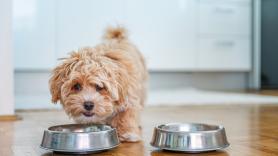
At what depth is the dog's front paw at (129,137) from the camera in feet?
4.95

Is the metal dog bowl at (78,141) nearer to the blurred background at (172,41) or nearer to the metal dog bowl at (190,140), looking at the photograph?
the metal dog bowl at (190,140)

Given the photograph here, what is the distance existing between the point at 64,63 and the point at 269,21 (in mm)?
3375

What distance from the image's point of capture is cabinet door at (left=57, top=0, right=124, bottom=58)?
3662 millimetres

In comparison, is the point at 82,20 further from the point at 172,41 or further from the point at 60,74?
the point at 60,74

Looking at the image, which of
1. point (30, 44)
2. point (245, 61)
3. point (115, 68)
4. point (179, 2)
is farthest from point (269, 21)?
point (115, 68)

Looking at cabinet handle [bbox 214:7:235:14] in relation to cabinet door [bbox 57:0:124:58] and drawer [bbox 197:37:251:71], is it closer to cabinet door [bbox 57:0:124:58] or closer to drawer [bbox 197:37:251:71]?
drawer [bbox 197:37:251:71]

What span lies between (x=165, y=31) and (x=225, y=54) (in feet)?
2.13

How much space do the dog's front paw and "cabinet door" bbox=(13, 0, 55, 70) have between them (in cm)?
219

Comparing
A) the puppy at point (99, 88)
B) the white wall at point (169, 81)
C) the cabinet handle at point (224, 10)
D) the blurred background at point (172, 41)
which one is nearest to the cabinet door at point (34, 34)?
the blurred background at point (172, 41)

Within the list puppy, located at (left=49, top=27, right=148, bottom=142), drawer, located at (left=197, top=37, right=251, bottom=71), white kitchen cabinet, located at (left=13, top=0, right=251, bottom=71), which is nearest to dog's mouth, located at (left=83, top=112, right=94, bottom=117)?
puppy, located at (left=49, top=27, right=148, bottom=142)

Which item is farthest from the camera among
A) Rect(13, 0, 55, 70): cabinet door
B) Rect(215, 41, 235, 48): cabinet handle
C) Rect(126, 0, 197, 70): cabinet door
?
Rect(215, 41, 235, 48): cabinet handle

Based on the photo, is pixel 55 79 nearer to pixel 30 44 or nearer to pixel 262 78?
pixel 30 44

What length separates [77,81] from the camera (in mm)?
1439

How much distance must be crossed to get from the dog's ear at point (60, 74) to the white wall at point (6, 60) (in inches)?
27.4
